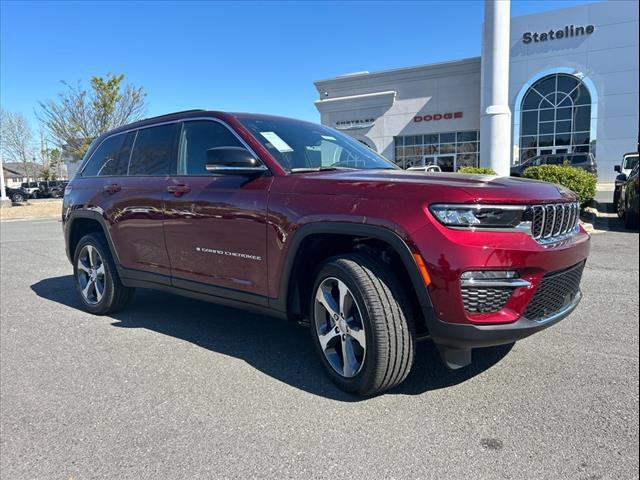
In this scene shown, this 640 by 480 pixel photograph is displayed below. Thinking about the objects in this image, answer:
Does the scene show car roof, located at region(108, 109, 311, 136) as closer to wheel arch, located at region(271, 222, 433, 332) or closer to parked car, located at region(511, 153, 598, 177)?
wheel arch, located at region(271, 222, 433, 332)

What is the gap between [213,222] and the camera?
3666 mm

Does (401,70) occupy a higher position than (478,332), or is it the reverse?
(401,70)

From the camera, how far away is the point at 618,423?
2635 mm

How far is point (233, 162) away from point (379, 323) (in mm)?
1440

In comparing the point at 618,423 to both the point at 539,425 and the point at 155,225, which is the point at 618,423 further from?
the point at 155,225

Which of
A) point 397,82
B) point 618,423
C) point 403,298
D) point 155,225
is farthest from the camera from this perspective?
point 397,82

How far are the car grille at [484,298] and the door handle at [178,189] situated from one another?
2.35 metres

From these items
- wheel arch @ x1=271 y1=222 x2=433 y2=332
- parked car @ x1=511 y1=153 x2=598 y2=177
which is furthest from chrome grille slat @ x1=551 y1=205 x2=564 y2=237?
parked car @ x1=511 y1=153 x2=598 y2=177

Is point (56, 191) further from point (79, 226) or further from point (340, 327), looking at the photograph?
point (340, 327)

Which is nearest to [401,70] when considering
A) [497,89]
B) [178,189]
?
[497,89]

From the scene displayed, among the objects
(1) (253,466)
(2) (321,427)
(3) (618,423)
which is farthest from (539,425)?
(1) (253,466)

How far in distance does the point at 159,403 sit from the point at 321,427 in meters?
1.07

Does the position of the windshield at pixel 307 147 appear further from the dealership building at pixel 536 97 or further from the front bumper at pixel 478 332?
the dealership building at pixel 536 97

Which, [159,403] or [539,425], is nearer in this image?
[539,425]
